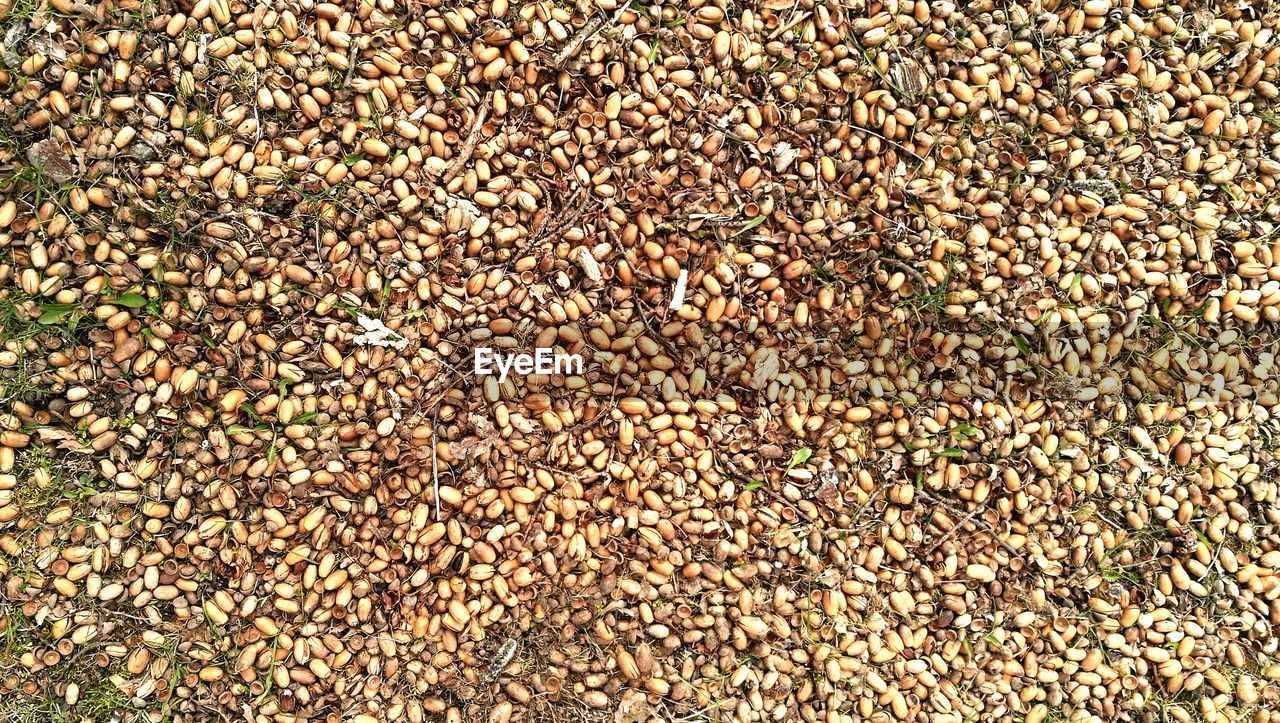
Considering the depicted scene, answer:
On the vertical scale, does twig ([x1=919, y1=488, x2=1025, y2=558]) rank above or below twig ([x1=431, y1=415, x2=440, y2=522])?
below

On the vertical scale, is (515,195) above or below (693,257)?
above

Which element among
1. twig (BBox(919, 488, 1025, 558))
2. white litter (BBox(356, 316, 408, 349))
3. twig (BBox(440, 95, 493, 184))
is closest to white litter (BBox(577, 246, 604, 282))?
twig (BBox(440, 95, 493, 184))

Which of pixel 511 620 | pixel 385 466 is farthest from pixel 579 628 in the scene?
pixel 385 466

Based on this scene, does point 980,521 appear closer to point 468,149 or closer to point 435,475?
point 435,475

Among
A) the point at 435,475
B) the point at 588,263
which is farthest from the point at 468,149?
the point at 435,475

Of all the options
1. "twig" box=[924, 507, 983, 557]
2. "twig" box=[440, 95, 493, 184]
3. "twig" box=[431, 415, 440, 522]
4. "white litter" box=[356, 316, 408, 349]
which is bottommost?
"twig" box=[924, 507, 983, 557]

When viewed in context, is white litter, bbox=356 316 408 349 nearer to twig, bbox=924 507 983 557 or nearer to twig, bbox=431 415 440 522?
twig, bbox=431 415 440 522

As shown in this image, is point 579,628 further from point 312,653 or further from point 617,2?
point 617,2

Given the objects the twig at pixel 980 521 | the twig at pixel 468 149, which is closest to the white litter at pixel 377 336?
the twig at pixel 468 149

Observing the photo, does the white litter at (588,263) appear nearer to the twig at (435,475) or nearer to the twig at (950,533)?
the twig at (435,475)
